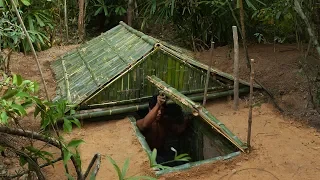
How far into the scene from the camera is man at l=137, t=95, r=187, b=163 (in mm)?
4875

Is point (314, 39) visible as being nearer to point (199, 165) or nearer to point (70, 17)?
point (199, 165)

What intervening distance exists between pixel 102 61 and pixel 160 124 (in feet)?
4.46

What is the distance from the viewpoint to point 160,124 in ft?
17.3

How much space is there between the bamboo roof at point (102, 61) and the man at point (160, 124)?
686 millimetres

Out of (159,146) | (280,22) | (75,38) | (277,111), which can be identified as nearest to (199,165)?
(159,146)

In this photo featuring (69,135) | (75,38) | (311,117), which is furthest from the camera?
(75,38)

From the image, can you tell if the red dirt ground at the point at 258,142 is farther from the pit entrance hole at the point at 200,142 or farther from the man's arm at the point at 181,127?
the man's arm at the point at 181,127

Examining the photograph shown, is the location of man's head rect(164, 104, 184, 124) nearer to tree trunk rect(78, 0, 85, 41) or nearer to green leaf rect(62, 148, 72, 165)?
green leaf rect(62, 148, 72, 165)

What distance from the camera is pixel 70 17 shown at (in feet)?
39.5

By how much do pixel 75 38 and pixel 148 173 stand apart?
775cm

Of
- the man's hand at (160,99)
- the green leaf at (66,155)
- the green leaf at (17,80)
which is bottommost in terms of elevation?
the man's hand at (160,99)

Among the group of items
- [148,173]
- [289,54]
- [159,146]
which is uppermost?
[289,54]

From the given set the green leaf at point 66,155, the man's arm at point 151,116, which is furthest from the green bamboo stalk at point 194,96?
the green leaf at point 66,155

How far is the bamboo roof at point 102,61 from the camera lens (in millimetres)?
5129
